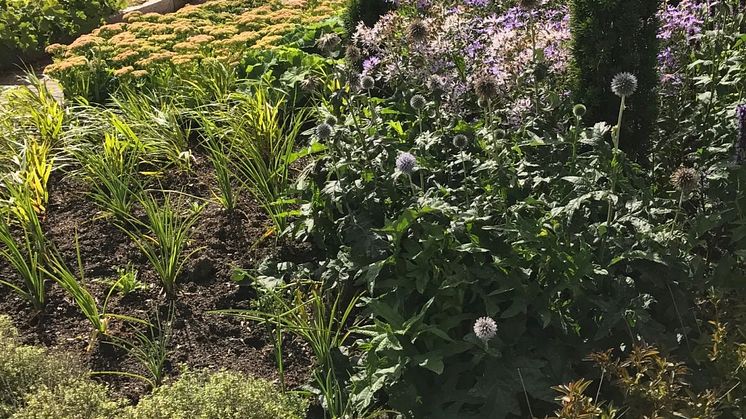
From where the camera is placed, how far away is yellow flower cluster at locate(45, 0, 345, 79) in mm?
5582

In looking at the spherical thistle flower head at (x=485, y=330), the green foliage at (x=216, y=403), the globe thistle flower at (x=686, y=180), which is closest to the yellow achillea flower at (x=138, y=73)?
the green foliage at (x=216, y=403)

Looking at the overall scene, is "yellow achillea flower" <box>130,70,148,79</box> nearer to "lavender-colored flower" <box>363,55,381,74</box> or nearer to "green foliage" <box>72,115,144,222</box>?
"green foliage" <box>72,115,144,222</box>

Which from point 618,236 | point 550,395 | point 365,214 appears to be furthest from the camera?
point 365,214

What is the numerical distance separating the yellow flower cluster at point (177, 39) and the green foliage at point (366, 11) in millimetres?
723

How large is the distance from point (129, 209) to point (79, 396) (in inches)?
64.0

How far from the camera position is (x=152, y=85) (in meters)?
5.54

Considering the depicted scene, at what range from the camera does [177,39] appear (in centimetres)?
612

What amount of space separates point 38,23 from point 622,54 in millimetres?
6237

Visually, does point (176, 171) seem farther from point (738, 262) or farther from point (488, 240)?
point (738, 262)

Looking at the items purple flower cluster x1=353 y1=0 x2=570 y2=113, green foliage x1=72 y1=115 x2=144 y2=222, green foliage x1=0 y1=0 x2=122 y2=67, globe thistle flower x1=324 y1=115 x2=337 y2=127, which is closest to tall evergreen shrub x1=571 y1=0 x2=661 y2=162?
purple flower cluster x1=353 y1=0 x2=570 y2=113

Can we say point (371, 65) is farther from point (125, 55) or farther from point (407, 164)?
point (125, 55)

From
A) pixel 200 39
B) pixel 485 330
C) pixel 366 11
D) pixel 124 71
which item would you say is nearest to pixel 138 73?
pixel 124 71

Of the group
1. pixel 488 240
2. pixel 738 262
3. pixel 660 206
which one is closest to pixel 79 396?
pixel 488 240

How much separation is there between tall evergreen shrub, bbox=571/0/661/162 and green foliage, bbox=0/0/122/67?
5.89 m
